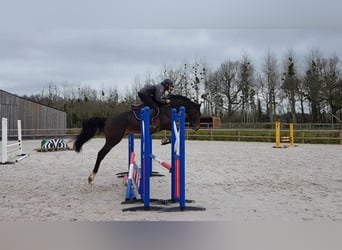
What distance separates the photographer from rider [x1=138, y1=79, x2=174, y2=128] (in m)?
4.59

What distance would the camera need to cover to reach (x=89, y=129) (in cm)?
515

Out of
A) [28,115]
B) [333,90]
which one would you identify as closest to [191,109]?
[28,115]

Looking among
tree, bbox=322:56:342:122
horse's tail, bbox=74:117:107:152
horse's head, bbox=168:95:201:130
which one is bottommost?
horse's tail, bbox=74:117:107:152

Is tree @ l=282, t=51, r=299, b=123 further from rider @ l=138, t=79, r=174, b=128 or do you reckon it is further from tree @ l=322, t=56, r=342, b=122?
rider @ l=138, t=79, r=174, b=128

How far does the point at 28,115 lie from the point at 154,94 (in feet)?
63.5

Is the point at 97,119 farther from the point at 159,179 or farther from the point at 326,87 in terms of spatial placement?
the point at 326,87

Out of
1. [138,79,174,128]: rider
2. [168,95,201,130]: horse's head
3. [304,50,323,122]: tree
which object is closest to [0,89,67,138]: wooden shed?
[138,79,174,128]: rider

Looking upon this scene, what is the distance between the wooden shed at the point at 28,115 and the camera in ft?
64.3

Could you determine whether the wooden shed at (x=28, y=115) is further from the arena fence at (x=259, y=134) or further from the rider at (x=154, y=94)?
the rider at (x=154, y=94)

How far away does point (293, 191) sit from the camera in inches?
177

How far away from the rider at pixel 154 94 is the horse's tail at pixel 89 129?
842 mm

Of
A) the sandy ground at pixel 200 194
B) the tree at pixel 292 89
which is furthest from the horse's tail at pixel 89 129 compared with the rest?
the tree at pixel 292 89

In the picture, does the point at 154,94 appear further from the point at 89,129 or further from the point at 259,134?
the point at 259,134

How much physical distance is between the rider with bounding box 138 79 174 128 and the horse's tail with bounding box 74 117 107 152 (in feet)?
2.76
